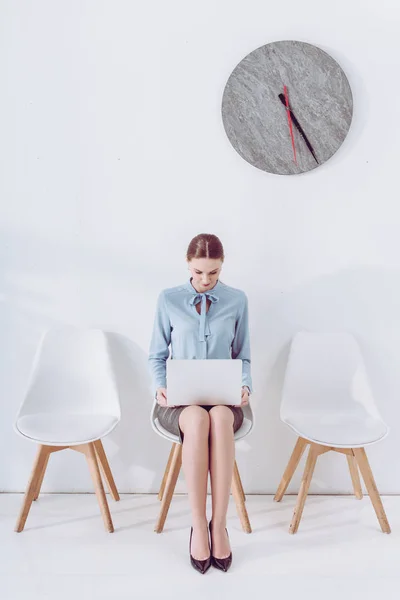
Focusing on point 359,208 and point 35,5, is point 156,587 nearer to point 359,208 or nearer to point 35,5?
point 359,208

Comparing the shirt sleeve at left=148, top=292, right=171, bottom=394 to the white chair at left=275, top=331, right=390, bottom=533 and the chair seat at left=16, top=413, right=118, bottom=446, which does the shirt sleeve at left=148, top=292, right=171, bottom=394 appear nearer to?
the chair seat at left=16, top=413, right=118, bottom=446

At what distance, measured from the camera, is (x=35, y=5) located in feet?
7.93

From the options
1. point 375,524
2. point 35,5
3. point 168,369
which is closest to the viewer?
point 168,369

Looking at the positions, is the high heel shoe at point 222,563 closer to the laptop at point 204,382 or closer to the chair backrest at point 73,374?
the laptop at point 204,382

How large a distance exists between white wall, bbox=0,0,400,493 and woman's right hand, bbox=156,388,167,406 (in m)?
0.40

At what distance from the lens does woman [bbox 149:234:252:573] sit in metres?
1.94

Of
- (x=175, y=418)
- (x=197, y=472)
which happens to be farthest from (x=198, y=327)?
(x=197, y=472)

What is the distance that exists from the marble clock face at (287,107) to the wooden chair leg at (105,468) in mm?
1373

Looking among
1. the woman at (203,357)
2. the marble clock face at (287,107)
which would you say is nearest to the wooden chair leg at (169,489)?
the woman at (203,357)

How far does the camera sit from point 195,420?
1958 millimetres

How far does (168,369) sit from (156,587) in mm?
697

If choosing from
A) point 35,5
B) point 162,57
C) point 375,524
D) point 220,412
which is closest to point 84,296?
point 220,412

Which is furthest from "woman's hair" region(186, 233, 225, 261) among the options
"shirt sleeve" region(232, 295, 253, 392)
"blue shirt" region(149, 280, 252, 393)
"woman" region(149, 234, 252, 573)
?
"shirt sleeve" region(232, 295, 253, 392)

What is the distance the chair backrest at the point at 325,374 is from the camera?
244 centimetres
